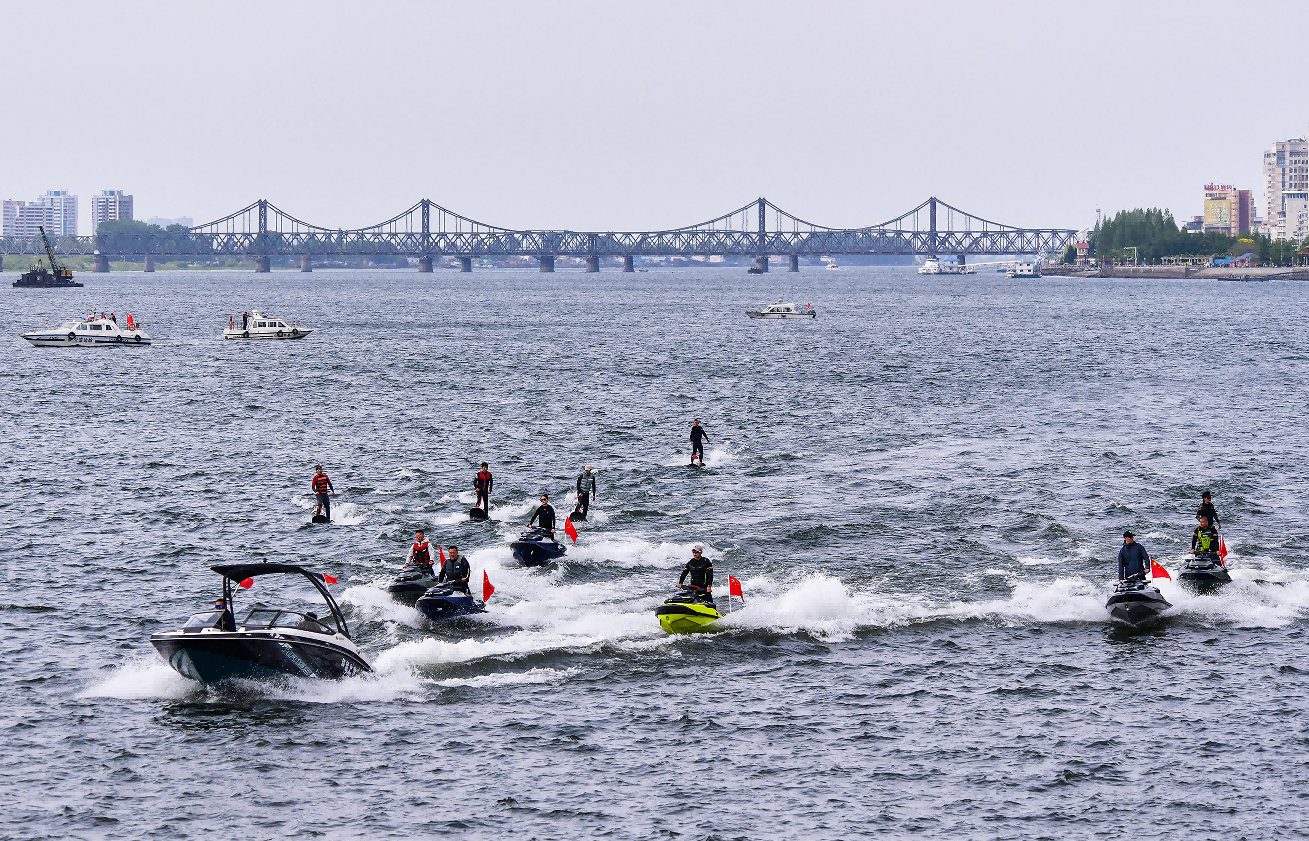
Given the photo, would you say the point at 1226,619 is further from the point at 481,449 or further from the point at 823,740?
the point at 481,449

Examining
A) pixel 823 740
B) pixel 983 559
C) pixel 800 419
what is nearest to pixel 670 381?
pixel 800 419

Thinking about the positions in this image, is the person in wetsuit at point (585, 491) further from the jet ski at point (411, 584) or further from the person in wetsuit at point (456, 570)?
the person in wetsuit at point (456, 570)

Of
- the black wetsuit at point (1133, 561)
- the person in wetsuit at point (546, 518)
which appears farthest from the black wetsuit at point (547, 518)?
the black wetsuit at point (1133, 561)

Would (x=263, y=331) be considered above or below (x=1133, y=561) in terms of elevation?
above

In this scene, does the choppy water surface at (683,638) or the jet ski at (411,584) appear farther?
the jet ski at (411,584)

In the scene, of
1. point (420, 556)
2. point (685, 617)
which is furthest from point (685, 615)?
point (420, 556)

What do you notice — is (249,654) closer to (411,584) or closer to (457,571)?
(457,571)

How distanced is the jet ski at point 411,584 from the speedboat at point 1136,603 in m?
18.7

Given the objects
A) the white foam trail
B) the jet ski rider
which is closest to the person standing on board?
the jet ski rider

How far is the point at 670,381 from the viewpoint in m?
107

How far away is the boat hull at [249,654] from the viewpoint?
3138 cm

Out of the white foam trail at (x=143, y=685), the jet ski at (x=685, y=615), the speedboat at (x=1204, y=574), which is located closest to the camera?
the white foam trail at (x=143, y=685)

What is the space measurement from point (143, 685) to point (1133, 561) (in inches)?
1017

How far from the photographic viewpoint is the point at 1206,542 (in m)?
41.2
